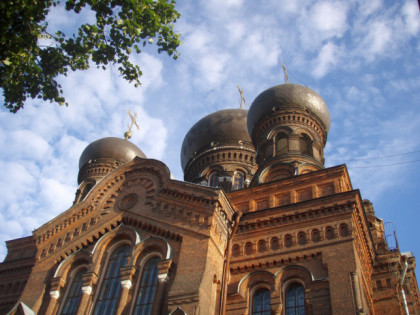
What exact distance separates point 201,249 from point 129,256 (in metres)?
1.79

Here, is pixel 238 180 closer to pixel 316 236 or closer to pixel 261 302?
pixel 316 236

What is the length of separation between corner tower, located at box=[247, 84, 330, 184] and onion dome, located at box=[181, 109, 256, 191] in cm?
240

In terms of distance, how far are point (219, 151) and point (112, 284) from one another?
9.69m

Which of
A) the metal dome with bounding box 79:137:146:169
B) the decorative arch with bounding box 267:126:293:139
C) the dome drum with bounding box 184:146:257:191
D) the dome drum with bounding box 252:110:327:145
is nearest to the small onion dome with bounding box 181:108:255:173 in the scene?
the dome drum with bounding box 184:146:257:191

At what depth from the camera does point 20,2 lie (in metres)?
6.17

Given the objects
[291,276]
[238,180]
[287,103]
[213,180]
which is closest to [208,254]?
[291,276]

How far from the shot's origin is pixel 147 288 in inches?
385

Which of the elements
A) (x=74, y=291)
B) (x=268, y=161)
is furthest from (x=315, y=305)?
(x=268, y=161)

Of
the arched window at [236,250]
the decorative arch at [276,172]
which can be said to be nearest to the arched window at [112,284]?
the arched window at [236,250]

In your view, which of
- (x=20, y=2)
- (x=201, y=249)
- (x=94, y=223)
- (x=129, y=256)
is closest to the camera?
(x=20, y=2)

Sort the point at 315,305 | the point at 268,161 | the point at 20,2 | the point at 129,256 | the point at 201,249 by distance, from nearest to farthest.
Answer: the point at 20,2, the point at 315,305, the point at 201,249, the point at 129,256, the point at 268,161

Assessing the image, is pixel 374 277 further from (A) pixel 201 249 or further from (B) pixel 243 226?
(A) pixel 201 249

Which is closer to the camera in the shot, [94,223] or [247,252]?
[247,252]

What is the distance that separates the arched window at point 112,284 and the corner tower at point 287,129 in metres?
4.87
